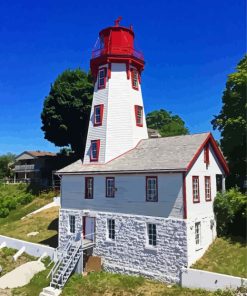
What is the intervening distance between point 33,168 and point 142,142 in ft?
114

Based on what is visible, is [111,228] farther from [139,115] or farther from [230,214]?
[139,115]

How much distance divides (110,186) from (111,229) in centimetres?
308

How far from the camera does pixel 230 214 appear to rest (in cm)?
2338

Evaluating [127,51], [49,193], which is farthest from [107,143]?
[49,193]

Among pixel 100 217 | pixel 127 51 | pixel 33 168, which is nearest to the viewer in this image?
pixel 100 217

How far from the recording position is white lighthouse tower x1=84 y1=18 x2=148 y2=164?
1030 inches

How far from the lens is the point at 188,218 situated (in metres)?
20.1

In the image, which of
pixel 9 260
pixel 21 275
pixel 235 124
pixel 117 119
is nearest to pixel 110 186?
pixel 117 119

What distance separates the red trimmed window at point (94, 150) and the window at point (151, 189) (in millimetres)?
6192

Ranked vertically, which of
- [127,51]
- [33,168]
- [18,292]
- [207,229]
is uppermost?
[127,51]

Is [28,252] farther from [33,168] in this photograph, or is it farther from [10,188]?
[33,168]

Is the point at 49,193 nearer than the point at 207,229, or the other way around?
the point at 207,229

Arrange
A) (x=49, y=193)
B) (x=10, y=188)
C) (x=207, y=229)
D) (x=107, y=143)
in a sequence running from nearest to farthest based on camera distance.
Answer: (x=207, y=229), (x=107, y=143), (x=49, y=193), (x=10, y=188)

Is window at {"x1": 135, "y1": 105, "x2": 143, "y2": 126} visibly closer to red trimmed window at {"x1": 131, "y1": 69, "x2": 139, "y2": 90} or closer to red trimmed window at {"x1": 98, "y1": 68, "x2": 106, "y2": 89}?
red trimmed window at {"x1": 131, "y1": 69, "x2": 139, "y2": 90}
